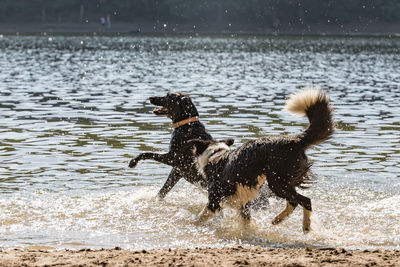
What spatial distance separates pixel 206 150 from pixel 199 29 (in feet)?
253

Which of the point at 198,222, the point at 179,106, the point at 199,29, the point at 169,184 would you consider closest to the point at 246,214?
the point at 198,222

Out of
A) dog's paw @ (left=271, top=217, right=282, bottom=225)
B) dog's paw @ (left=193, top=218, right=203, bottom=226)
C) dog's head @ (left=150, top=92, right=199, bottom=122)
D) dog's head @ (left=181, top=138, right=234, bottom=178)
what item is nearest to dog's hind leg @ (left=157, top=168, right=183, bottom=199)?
dog's head @ (left=181, top=138, right=234, bottom=178)

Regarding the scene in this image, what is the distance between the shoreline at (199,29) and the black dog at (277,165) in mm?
73024

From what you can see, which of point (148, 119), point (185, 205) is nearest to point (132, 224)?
point (185, 205)

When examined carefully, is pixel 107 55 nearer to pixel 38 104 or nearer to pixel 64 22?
pixel 38 104

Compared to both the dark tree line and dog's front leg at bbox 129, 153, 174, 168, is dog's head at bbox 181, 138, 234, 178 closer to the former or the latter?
dog's front leg at bbox 129, 153, 174, 168

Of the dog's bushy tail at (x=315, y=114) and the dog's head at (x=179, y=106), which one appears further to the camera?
the dog's head at (x=179, y=106)

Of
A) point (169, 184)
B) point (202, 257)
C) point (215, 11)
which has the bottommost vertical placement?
point (169, 184)

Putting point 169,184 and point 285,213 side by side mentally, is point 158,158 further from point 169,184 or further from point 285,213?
point 285,213

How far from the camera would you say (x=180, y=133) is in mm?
8547

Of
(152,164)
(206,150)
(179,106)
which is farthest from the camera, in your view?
(152,164)

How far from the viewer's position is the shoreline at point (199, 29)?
263 feet

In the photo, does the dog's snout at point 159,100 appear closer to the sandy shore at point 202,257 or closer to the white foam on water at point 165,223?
the white foam on water at point 165,223

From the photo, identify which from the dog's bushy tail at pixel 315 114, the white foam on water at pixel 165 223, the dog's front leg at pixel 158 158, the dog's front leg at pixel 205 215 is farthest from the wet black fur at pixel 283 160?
the dog's front leg at pixel 158 158
